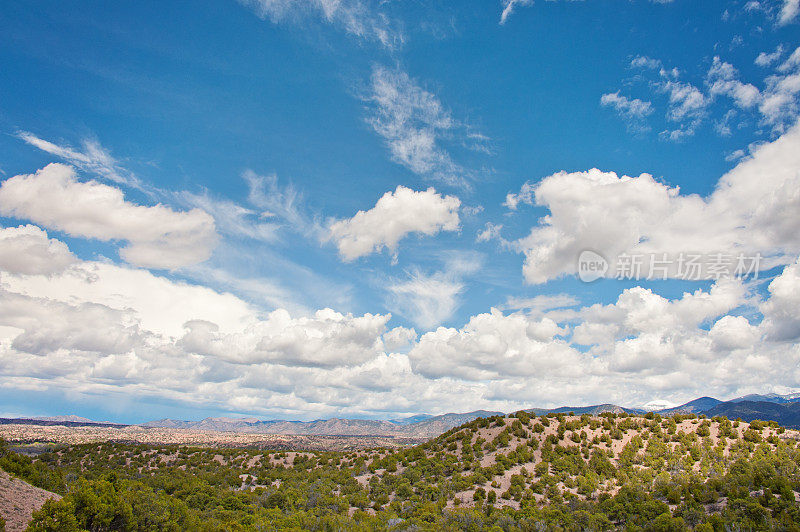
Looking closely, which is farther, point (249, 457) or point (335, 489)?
point (249, 457)

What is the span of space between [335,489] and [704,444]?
36352 mm

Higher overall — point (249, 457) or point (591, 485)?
point (591, 485)

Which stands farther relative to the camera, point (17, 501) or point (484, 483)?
point (484, 483)

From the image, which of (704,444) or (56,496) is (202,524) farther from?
(704,444)

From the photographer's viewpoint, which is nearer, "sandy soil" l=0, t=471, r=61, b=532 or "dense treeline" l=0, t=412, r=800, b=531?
"sandy soil" l=0, t=471, r=61, b=532

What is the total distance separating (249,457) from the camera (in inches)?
2238

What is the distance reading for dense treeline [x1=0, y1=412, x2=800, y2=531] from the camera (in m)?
23.2

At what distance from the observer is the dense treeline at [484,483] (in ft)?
76.2

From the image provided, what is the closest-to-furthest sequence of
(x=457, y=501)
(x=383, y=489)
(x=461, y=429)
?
(x=457, y=501)
(x=383, y=489)
(x=461, y=429)

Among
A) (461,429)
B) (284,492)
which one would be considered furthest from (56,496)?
(461,429)

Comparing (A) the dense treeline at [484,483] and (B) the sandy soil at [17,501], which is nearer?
(B) the sandy soil at [17,501]

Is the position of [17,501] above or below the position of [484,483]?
above

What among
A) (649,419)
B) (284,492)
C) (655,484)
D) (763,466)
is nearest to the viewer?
(763,466)

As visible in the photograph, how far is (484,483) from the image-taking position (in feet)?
124
